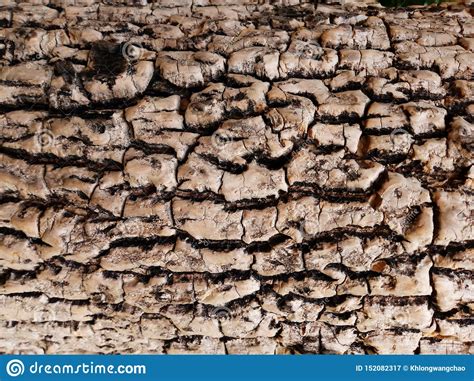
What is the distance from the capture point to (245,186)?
6.44 ft

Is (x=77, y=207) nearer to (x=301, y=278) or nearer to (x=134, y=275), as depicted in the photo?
(x=134, y=275)

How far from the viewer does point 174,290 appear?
81.4 inches

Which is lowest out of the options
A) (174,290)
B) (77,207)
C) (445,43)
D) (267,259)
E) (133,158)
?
(174,290)

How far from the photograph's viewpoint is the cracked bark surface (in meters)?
1.96

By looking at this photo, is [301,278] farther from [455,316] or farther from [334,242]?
[455,316]

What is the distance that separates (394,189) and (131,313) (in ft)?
3.29

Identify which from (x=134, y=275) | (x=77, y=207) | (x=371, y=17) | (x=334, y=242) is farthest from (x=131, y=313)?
(x=371, y=17)

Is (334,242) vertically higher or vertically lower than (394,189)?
lower

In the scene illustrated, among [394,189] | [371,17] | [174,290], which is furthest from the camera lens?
[371,17]

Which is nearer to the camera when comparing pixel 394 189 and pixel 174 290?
pixel 394 189

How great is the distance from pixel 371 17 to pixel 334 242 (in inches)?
36.4

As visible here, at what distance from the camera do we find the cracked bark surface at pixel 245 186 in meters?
1.96

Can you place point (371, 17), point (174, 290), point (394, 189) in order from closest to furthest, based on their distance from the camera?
point (394, 189)
point (174, 290)
point (371, 17)

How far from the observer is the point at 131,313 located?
2.15 meters
